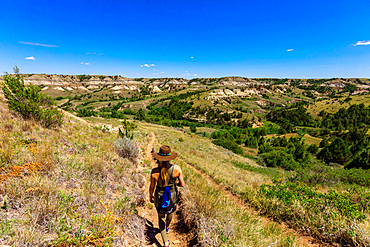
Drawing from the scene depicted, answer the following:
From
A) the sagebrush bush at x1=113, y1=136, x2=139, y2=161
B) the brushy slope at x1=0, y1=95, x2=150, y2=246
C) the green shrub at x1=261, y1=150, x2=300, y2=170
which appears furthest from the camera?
the green shrub at x1=261, y1=150, x2=300, y2=170

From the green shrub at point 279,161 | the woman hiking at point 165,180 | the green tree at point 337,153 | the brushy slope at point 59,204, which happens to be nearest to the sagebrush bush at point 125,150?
the brushy slope at point 59,204

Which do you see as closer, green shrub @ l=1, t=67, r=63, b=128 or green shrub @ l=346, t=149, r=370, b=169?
green shrub @ l=1, t=67, r=63, b=128

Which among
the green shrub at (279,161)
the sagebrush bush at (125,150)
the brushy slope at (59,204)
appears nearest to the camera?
the brushy slope at (59,204)

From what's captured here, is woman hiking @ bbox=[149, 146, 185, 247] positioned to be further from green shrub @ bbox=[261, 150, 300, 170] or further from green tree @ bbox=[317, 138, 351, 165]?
green tree @ bbox=[317, 138, 351, 165]

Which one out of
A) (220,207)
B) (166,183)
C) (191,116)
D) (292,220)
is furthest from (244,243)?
(191,116)

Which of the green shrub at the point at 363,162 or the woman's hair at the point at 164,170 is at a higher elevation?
the woman's hair at the point at 164,170

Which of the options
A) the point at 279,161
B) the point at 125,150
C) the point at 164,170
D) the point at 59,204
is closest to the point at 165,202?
the point at 164,170

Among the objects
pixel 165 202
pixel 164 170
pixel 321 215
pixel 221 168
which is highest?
pixel 164 170

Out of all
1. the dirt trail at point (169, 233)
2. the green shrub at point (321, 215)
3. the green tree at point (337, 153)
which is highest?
the green shrub at point (321, 215)

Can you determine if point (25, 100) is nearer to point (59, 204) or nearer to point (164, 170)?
point (59, 204)

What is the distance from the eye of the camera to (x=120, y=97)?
193500 millimetres

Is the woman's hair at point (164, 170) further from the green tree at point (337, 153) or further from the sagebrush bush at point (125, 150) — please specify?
the green tree at point (337, 153)

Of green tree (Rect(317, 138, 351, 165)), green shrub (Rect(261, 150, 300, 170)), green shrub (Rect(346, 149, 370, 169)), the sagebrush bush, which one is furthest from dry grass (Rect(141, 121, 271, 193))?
green tree (Rect(317, 138, 351, 165))

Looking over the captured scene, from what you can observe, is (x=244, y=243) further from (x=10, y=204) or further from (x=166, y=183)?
(x=10, y=204)
